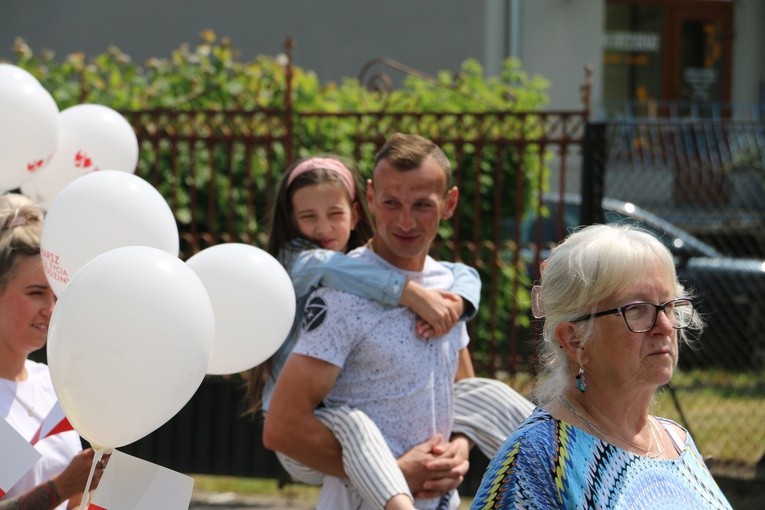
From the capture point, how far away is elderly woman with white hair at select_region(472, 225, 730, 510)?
2.42 metres

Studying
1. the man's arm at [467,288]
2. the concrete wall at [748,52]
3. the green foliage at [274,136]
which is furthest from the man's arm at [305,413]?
the concrete wall at [748,52]

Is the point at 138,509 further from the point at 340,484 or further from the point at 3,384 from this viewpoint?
the point at 340,484

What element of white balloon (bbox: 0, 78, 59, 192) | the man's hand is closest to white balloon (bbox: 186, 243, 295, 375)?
the man's hand

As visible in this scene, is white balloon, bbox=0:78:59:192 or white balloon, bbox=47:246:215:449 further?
white balloon, bbox=0:78:59:192

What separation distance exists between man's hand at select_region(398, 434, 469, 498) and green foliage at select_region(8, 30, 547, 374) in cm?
287

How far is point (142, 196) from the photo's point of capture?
3.16 meters

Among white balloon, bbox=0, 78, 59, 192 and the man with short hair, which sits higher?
white balloon, bbox=0, 78, 59, 192

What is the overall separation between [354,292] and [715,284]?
21.1 feet

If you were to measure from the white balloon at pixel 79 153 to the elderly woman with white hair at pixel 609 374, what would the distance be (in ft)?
6.91

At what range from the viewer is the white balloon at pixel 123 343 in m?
2.43

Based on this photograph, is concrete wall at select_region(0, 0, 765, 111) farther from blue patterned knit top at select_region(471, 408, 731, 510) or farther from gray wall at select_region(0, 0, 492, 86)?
blue patterned knit top at select_region(471, 408, 731, 510)

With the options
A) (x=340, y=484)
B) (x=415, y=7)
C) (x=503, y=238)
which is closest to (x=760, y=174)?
(x=503, y=238)

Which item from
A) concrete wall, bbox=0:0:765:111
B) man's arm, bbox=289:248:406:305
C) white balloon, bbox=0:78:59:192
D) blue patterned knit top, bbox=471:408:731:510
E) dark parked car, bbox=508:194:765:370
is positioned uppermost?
concrete wall, bbox=0:0:765:111

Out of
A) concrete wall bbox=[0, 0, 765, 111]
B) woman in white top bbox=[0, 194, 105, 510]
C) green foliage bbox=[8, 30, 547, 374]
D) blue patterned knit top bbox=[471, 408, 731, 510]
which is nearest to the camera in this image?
blue patterned knit top bbox=[471, 408, 731, 510]
